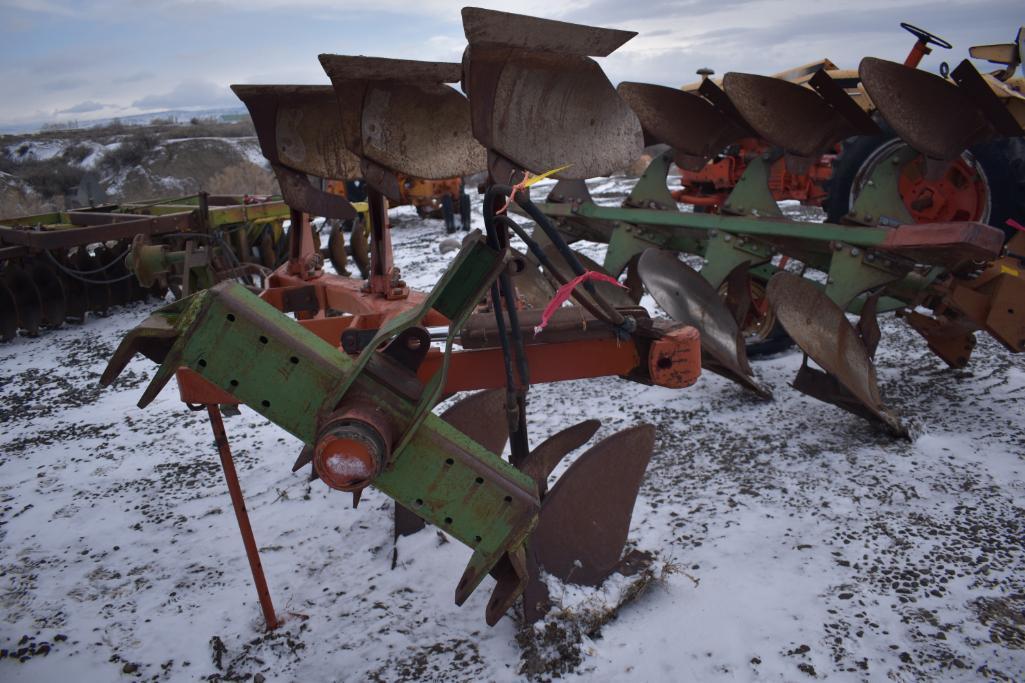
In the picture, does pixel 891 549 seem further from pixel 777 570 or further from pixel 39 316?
pixel 39 316

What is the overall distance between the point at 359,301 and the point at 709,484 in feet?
5.14

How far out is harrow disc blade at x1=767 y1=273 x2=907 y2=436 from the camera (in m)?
2.94

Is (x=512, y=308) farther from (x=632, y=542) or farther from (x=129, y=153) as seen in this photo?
(x=129, y=153)

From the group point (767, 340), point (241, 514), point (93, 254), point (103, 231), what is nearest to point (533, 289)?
point (767, 340)

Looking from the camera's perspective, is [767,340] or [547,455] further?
[767,340]

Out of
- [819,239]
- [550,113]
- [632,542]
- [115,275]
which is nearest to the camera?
[550,113]

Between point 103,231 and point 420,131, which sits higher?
point 420,131

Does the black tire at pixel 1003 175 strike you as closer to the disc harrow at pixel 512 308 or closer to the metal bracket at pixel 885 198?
the metal bracket at pixel 885 198

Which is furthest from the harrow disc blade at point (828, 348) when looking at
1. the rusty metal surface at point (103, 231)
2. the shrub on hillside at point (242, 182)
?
the shrub on hillside at point (242, 182)

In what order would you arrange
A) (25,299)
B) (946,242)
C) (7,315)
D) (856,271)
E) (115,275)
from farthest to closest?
(115,275)
(25,299)
(7,315)
(856,271)
(946,242)

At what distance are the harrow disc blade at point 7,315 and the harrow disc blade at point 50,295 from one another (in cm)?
21

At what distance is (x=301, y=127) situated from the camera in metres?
2.96

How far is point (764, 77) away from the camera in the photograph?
3.47 metres

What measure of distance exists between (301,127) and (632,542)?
7.11ft
